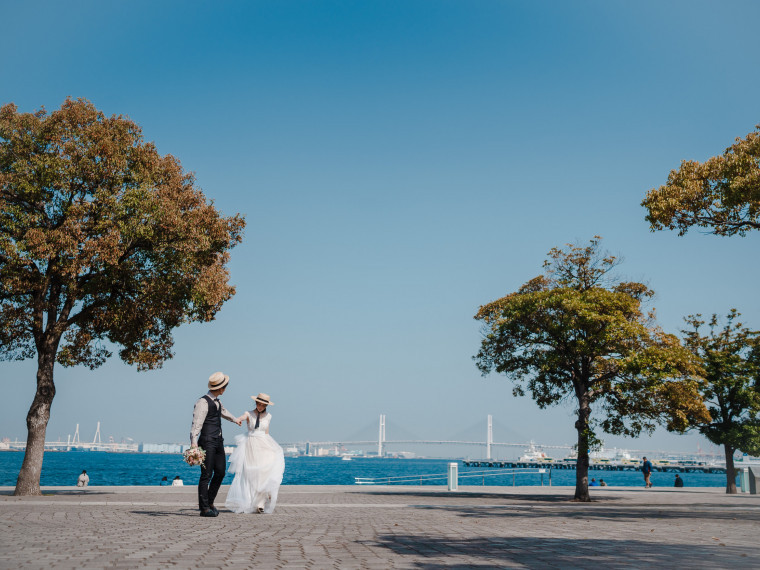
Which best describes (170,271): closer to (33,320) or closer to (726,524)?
(33,320)

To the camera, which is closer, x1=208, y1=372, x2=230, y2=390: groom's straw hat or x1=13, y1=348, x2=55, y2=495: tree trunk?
x1=208, y1=372, x2=230, y2=390: groom's straw hat

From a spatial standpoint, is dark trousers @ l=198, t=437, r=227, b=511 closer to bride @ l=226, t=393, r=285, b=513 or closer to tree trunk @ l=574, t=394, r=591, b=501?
bride @ l=226, t=393, r=285, b=513

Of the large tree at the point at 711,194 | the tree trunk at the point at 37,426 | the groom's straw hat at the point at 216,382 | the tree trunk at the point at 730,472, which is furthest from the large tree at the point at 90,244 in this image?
the tree trunk at the point at 730,472

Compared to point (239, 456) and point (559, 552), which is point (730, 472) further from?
point (559, 552)

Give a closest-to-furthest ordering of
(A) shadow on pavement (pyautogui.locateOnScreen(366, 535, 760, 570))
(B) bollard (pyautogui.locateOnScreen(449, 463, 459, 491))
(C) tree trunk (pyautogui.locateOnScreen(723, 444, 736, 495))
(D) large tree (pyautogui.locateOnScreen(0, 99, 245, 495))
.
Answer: (A) shadow on pavement (pyautogui.locateOnScreen(366, 535, 760, 570)) < (D) large tree (pyautogui.locateOnScreen(0, 99, 245, 495)) < (B) bollard (pyautogui.locateOnScreen(449, 463, 459, 491)) < (C) tree trunk (pyautogui.locateOnScreen(723, 444, 736, 495))

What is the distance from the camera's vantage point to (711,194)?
14438 mm

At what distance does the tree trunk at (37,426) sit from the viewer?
16.9 m

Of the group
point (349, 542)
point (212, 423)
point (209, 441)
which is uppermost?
point (212, 423)

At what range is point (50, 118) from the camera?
690 inches

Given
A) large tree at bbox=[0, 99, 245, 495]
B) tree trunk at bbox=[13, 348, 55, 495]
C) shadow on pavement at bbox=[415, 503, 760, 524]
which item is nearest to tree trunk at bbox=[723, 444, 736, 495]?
shadow on pavement at bbox=[415, 503, 760, 524]

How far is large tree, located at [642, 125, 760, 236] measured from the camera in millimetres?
13695

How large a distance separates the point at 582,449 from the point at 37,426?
17.3 metres

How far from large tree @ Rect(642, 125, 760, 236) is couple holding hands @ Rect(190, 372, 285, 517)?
9.75m

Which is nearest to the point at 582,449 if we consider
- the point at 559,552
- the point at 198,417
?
the point at 198,417
